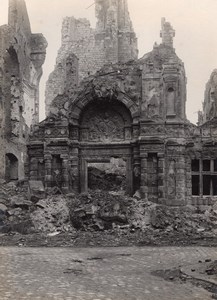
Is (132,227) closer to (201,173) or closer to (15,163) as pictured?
(201,173)

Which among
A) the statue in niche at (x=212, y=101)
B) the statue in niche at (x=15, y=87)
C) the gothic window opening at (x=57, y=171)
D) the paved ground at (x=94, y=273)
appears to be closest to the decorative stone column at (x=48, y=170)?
the gothic window opening at (x=57, y=171)

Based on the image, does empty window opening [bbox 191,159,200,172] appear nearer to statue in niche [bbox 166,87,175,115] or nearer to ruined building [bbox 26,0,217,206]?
ruined building [bbox 26,0,217,206]

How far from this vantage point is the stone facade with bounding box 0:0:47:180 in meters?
26.3

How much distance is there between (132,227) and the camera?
54.9 feet

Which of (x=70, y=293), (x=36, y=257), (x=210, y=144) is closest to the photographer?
(x=70, y=293)

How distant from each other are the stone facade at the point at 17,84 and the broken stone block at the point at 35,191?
5612mm

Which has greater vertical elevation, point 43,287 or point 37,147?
point 37,147

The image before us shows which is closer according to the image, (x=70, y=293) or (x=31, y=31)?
(x=70, y=293)

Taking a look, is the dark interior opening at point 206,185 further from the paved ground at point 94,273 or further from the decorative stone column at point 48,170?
the decorative stone column at point 48,170

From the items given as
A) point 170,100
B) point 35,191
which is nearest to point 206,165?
point 170,100

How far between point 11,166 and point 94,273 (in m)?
19.1

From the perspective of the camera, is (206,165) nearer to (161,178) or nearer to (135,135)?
(161,178)

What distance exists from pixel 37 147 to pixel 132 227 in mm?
6466

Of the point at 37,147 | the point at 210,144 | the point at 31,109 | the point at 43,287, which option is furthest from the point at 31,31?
the point at 43,287
